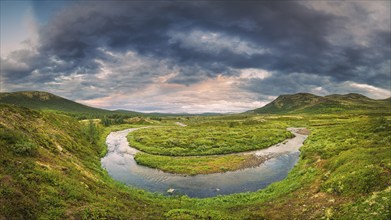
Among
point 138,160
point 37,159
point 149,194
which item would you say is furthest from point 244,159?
point 37,159

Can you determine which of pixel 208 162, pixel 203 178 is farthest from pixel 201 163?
pixel 203 178

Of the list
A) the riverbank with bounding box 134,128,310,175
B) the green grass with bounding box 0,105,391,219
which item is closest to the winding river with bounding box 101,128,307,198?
the riverbank with bounding box 134,128,310,175

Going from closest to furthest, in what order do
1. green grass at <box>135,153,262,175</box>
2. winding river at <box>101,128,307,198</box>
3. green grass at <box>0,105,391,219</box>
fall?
1. green grass at <box>0,105,391,219</box>
2. winding river at <box>101,128,307,198</box>
3. green grass at <box>135,153,262,175</box>

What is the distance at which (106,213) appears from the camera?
2097 centimetres

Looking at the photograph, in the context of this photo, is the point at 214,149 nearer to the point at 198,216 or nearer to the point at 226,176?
the point at 226,176

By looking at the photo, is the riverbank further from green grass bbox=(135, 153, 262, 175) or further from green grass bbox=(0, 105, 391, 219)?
green grass bbox=(0, 105, 391, 219)

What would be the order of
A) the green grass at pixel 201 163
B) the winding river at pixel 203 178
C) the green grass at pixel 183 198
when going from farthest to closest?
the green grass at pixel 201 163 → the winding river at pixel 203 178 → the green grass at pixel 183 198

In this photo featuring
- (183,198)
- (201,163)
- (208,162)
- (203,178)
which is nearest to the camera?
(183,198)

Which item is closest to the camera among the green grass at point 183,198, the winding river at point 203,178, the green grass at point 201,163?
the green grass at point 183,198

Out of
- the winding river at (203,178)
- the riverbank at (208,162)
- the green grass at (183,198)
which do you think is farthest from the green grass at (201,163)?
the green grass at (183,198)

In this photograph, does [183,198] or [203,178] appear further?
[203,178]

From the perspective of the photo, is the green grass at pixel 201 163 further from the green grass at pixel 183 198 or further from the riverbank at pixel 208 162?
the green grass at pixel 183 198

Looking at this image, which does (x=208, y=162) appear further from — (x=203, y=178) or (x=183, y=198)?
(x=183, y=198)

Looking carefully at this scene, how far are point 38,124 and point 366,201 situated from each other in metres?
53.5
